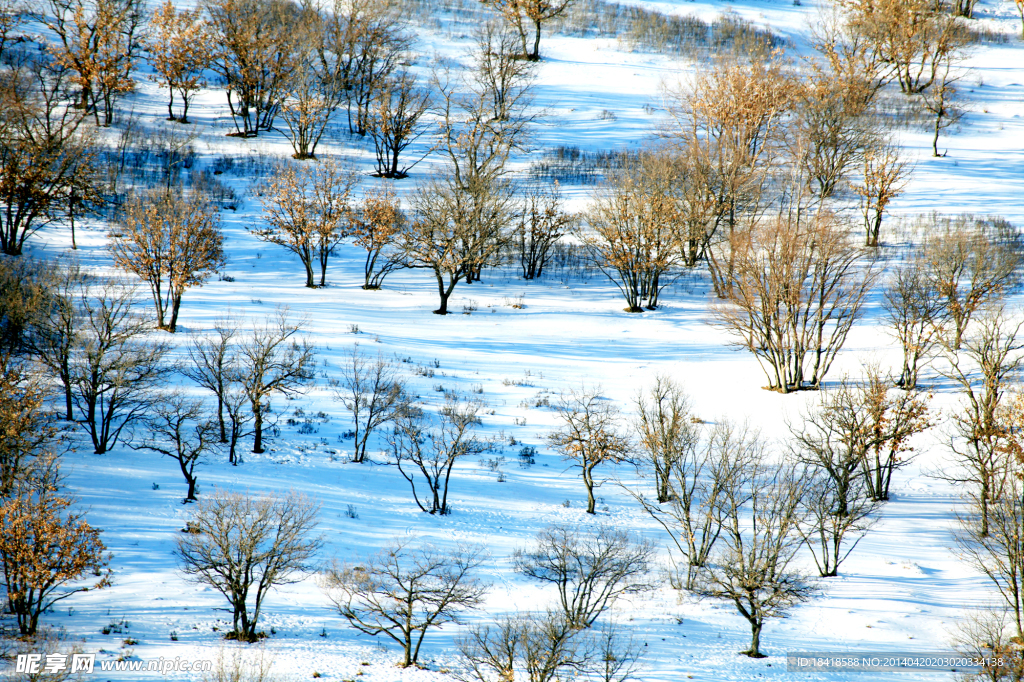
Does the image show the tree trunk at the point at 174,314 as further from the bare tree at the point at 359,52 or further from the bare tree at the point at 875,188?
the bare tree at the point at 875,188

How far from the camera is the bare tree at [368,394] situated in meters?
24.8

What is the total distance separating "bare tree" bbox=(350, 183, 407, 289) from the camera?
36844 mm

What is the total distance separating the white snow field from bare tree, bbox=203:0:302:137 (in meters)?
3.56

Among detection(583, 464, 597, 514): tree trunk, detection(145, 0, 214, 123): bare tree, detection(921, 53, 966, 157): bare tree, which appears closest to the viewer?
detection(583, 464, 597, 514): tree trunk

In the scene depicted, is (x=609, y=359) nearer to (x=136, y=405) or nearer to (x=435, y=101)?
(x=136, y=405)

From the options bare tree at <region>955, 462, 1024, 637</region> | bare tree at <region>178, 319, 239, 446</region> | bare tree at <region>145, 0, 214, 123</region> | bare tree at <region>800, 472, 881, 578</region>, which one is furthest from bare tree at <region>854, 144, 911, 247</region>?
bare tree at <region>145, 0, 214, 123</region>

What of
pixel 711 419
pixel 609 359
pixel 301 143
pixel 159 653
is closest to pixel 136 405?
pixel 159 653

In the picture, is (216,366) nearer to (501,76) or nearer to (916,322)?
(916,322)

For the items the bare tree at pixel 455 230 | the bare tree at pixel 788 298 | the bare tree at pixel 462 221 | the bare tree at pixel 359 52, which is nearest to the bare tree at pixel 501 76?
the bare tree at pixel 462 221

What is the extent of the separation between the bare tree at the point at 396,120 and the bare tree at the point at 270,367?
2022 centimetres

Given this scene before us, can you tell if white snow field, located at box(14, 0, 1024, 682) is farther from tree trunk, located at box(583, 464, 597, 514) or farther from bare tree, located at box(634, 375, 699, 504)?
bare tree, located at box(634, 375, 699, 504)

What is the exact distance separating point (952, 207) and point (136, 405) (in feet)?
148

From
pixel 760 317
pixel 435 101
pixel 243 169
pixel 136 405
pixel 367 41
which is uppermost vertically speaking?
pixel 367 41

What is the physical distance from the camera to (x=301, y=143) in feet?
147
